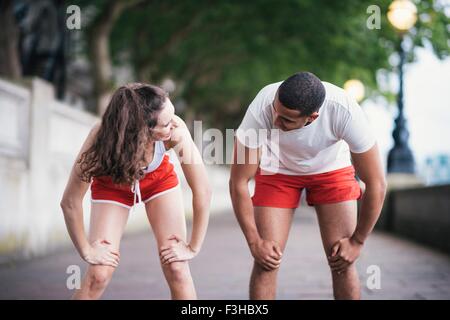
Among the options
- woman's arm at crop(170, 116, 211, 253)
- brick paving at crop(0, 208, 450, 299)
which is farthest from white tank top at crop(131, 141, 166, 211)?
brick paving at crop(0, 208, 450, 299)

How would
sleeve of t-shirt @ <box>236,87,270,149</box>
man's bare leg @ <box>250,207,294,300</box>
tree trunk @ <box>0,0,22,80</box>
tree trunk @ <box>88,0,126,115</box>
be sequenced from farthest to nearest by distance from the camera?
tree trunk @ <box>88,0,126,115</box> → tree trunk @ <box>0,0,22,80</box> → man's bare leg @ <box>250,207,294,300</box> → sleeve of t-shirt @ <box>236,87,270,149</box>

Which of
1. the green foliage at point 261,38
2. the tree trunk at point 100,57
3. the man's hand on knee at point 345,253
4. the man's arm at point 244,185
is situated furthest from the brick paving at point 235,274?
the tree trunk at point 100,57

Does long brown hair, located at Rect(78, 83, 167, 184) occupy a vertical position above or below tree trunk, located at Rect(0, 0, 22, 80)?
below

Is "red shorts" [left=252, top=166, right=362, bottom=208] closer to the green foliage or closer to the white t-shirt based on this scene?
the white t-shirt

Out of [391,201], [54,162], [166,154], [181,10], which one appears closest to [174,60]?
[181,10]

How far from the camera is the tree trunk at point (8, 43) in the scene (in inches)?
411

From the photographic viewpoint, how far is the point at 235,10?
54.0ft

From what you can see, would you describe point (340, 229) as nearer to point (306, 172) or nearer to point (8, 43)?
point (306, 172)

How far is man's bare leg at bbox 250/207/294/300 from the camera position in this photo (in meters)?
3.83

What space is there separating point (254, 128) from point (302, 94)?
0.42m

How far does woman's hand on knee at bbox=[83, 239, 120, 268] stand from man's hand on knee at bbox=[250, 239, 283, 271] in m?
0.83

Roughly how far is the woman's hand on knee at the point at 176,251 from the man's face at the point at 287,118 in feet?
2.65

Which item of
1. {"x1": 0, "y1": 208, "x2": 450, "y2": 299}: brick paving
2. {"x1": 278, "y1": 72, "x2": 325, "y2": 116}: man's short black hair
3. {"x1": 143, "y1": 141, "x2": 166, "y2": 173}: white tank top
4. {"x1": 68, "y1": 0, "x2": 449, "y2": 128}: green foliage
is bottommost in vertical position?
{"x1": 0, "y1": 208, "x2": 450, "y2": 299}: brick paving

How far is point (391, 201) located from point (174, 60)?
1018 cm
